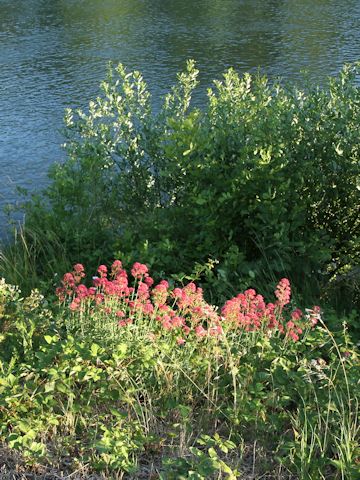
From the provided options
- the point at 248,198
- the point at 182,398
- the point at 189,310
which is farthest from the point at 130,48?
the point at 182,398

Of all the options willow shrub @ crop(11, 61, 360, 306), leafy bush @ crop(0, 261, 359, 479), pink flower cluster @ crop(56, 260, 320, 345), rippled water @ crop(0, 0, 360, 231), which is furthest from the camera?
rippled water @ crop(0, 0, 360, 231)

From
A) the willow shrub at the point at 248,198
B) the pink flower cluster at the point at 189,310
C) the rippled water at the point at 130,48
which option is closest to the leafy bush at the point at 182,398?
the pink flower cluster at the point at 189,310

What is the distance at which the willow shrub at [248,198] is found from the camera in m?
4.84

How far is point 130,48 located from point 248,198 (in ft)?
35.1

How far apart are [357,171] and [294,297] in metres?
1.02

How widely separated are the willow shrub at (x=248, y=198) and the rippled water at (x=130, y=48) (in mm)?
2129

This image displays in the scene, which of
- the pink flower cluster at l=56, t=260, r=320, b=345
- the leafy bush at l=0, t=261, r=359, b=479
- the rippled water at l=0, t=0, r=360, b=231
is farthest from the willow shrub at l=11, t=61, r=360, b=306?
the rippled water at l=0, t=0, r=360, b=231

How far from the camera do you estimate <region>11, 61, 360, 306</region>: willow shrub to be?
190 inches

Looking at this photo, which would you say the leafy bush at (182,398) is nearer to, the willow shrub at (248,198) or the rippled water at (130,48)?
the willow shrub at (248,198)

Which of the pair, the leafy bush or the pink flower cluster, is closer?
the leafy bush

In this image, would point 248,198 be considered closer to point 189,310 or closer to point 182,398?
point 189,310

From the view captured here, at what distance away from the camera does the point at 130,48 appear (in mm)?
14891

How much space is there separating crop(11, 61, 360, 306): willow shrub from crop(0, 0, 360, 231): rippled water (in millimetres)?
2129

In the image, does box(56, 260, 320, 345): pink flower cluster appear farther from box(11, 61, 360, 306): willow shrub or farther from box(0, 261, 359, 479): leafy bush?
box(11, 61, 360, 306): willow shrub
